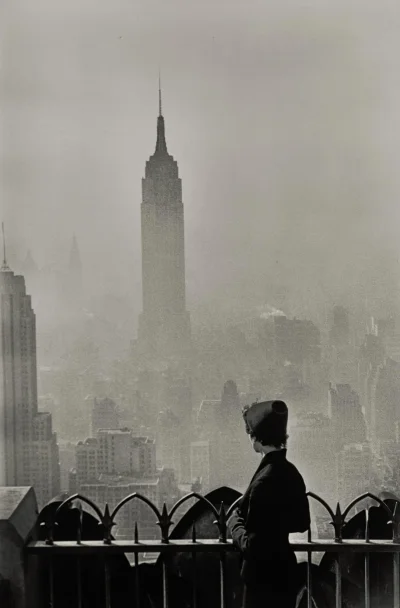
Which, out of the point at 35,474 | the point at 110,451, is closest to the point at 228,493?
the point at 35,474

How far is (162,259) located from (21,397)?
3390 millimetres

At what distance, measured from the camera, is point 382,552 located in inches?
96.5

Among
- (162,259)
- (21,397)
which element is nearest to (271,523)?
(21,397)

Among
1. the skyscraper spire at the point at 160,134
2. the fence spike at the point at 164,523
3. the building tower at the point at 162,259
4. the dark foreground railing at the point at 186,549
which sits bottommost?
the dark foreground railing at the point at 186,549

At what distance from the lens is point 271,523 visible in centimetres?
216

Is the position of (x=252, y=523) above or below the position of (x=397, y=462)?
above

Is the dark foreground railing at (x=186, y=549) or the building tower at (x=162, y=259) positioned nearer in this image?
the dark foreground railing at (x=186, y=549)

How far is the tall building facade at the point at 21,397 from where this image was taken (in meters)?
9.75

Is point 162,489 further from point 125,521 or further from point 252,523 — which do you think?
point 252,523

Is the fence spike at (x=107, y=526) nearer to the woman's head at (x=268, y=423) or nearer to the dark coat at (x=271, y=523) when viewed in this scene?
the dark coat at (x=271, y=523)

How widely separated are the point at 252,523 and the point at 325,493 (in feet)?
48.8

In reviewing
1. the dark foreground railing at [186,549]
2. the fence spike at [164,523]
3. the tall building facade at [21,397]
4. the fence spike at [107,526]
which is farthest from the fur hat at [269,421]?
the tall building facade at [21,397]

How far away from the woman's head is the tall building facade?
7324 mm

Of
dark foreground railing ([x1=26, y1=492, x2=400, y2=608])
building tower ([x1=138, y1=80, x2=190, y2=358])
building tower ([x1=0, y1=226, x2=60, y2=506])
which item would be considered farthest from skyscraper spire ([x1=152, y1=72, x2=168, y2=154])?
dark foreground railing ([x1=26, y1=492, x2=400, y2=608])
